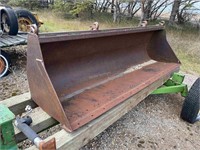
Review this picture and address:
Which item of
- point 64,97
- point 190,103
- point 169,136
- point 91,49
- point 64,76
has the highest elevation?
point 91,49

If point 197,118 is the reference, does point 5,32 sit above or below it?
above

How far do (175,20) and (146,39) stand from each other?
8323mm

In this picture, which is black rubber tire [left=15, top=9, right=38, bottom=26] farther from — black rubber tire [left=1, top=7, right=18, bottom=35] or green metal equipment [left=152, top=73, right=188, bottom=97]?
green metal equipment [left=152, top=73, right=188, bottom=97]

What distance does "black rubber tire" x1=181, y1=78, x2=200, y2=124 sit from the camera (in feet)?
8.76

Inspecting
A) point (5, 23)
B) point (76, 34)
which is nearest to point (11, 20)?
point (5, 23)

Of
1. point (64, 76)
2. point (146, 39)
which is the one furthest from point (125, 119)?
point (146, 39)

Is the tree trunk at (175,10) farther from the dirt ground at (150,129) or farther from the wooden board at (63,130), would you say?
the wooden board at (63,130)

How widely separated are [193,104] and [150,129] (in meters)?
0.65

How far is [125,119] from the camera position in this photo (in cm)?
271

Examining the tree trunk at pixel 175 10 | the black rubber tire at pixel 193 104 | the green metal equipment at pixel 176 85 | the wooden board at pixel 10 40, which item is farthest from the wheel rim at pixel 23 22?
the tree trunk at pixel 175 10

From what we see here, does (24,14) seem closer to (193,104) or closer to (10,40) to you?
(10,40)

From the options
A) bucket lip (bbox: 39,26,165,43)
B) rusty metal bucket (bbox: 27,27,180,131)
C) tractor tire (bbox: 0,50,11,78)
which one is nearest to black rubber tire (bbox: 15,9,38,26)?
tractor tire (bbox: 0,50,11,78)

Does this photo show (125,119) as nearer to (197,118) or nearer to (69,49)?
(197,118)

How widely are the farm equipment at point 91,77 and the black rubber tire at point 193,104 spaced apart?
0.06ft
